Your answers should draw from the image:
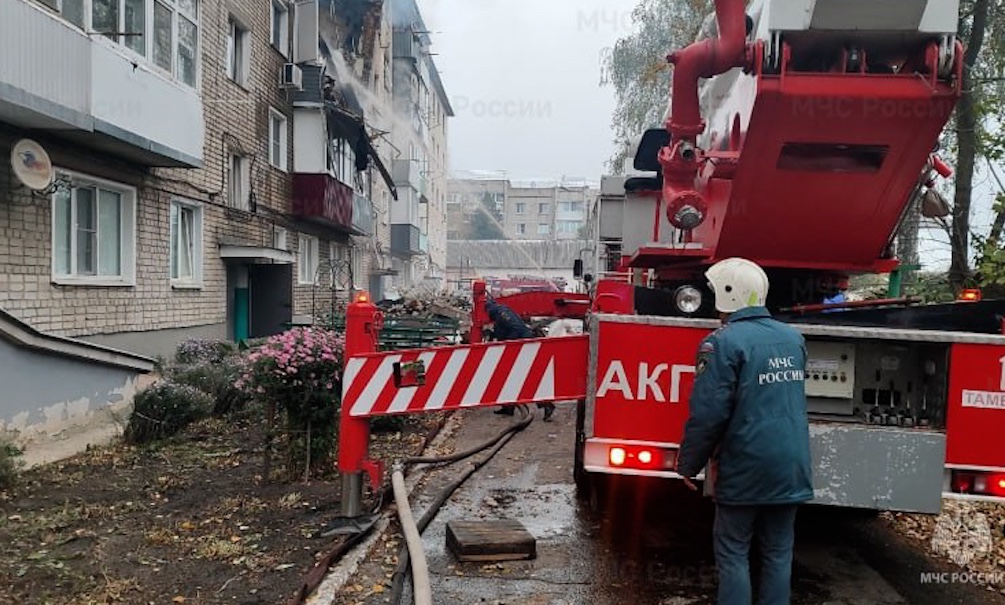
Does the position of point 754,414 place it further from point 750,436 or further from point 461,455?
point 461,455

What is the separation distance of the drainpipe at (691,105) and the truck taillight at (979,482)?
2011mm

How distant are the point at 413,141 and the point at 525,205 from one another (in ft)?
155

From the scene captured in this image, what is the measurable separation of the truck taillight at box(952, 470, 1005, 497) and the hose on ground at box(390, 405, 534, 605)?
2.75 m

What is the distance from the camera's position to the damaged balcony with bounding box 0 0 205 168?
7262 mm

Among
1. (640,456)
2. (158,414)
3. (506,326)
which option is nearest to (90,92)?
(158,414)

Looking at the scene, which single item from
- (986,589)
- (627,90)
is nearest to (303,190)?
(627,90)

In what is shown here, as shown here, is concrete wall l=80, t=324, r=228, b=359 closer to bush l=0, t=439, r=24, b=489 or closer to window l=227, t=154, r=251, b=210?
window l=227, t=154, r=251, b=210

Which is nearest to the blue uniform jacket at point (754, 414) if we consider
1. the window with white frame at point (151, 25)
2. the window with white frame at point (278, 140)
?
the window with white frame at point (151, 25)

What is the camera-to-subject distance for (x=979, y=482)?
3957mm

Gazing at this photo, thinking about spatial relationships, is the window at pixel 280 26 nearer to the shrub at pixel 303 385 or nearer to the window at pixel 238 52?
the window at pixel 238 52

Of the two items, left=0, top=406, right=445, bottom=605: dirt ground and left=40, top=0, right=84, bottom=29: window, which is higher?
left=40, top=0, right=84, bottom=29: window

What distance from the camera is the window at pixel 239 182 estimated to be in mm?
15078

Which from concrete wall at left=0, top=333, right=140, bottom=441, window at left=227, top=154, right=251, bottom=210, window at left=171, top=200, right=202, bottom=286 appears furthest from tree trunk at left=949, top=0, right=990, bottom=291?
window at left=227, top=154, right=251, bottom=210

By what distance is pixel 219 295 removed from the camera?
13.8 metres
